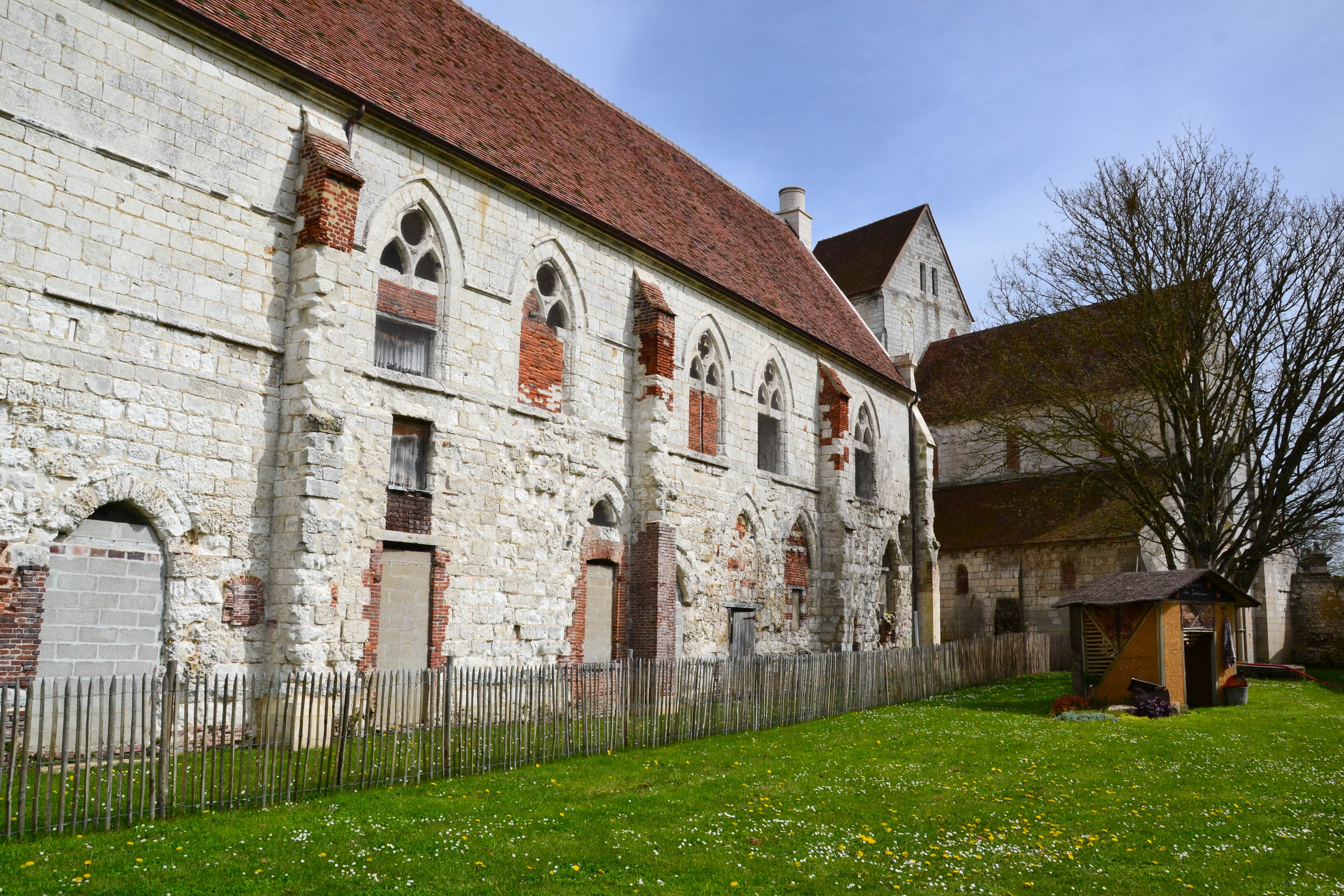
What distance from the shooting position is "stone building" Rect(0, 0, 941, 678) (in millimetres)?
10883

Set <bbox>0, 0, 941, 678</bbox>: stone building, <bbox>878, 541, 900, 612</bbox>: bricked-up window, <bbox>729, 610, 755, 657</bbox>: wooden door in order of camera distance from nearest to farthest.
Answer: <bbox>0, 0, 941, 678</bbox>: stone building → <bbox>729, 610, 755, 657</bbox>: wooden door → <bbox>878, 541, 900, 612</bbox>: bricked-up window

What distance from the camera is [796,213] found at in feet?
103

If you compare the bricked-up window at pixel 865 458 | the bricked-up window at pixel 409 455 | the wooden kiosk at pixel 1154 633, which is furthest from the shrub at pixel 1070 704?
the bricked-up window at pixel 409 455

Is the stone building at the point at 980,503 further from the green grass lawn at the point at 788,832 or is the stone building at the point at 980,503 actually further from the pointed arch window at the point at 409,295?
the pointed arch window at the point at 409,295

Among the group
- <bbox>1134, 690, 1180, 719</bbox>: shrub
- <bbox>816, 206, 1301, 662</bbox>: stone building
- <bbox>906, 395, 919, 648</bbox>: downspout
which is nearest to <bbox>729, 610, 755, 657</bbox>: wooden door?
<bbox>1134, 690, 1180, 719</bbox>: shrub

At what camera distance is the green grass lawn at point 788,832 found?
7152 millimetres

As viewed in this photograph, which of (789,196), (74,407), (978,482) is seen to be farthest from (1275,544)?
(74,407)

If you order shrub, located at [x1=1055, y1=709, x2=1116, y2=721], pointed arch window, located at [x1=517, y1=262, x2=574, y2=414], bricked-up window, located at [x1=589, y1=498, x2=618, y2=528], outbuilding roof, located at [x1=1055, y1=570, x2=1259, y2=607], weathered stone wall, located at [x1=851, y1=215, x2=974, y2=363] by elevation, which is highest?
weathered stone wall, located at [x1=851, y1=215, x2=974, y2=363]

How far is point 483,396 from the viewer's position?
50.6ft

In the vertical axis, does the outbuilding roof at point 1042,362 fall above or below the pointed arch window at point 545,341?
above

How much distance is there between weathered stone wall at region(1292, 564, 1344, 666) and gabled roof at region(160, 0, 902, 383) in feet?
60.1

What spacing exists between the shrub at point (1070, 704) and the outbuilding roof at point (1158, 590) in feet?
5.54

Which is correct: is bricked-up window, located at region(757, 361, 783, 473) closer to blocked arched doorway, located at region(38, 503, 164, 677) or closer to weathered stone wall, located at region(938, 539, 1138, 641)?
weathered stone wall, located at region(938, 539, 1138, 641)

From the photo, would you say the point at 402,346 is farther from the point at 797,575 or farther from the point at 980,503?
the point at 980,503
